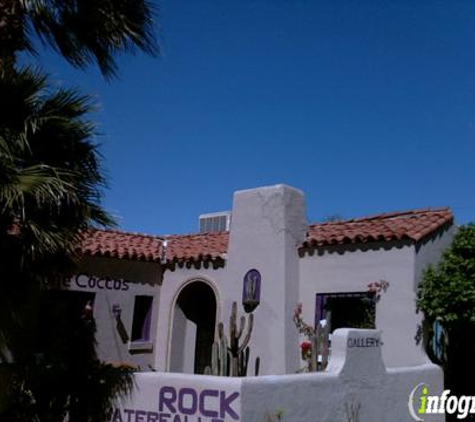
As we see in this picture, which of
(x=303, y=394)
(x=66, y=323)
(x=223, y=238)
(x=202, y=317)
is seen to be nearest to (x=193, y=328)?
(x=202, y=317)

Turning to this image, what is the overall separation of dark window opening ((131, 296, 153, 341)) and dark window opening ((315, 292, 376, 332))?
4.97m

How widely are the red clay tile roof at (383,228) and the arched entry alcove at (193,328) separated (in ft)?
12.5

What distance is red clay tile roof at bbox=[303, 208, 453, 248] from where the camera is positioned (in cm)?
1209

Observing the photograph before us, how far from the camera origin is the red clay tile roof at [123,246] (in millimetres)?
14289

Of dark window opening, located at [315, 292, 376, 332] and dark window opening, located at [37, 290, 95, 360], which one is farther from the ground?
dark window opening, located at [315, 292, 376, 332]

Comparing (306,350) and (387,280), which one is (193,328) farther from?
(387,280)

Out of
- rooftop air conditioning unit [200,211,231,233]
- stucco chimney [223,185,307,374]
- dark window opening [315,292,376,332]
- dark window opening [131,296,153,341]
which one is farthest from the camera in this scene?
rooftop air conditioning unit [200,211,231,233]

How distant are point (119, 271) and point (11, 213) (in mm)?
6867

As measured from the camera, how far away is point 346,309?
44.4 ft

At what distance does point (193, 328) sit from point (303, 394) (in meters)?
7.64

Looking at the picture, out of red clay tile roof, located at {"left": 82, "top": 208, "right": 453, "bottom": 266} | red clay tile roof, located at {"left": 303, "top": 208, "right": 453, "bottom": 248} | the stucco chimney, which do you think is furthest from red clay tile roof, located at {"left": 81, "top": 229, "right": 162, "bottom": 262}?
red clay tile roof, located at {"left": 303, "top": 208, "right": 453, "bottom": 248}

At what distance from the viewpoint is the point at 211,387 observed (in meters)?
8.27

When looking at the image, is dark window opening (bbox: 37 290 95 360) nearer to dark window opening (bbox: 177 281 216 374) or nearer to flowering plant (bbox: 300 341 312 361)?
dark window opening (bbox: 177 281 216 374)

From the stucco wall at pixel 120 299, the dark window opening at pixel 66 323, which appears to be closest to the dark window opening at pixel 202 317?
the stucco wall at pixel 120 299
